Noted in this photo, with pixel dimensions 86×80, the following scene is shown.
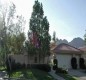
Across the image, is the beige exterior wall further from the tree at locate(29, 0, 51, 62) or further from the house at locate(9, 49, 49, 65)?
the tree at locate(29, 0, 51, 62)

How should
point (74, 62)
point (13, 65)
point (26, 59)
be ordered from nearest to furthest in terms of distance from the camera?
1. point (13, 65)
2. point (26, 59)
3. point (74, 62)

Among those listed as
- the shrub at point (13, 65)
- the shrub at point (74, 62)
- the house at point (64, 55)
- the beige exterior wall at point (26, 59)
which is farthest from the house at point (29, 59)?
the shrub at point (74, 62)

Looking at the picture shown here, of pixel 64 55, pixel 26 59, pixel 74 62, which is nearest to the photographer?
pixel 26 59

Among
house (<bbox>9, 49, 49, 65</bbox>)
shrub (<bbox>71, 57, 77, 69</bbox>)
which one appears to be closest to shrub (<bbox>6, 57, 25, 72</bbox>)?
house (<bbox>9, 49, 49, 65</bbox>)

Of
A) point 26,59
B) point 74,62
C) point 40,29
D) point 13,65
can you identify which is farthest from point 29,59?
point 74,62

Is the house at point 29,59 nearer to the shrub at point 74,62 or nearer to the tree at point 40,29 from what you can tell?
the tree at point 40,29

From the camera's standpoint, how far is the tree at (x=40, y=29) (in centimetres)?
4195

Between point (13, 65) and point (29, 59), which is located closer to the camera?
point (13, 65)

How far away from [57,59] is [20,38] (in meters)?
10.8

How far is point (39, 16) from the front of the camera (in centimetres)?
4325

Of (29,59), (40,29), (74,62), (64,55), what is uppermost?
(40,29)

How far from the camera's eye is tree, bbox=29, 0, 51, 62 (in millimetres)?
41953

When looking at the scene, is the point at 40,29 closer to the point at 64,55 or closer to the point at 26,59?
the point at 26,59

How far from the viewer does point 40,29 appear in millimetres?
42844
